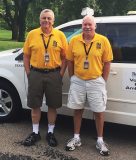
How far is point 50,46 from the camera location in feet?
17.8

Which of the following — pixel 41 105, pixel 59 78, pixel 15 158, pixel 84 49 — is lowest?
pixel 15 158

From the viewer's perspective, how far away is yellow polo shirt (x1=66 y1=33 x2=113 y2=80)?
5215mm

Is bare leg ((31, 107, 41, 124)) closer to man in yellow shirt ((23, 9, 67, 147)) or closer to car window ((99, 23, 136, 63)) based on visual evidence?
man in yellow shirt ((23, 9, 67, 147))

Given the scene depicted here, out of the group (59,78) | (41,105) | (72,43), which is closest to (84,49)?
(72,43)

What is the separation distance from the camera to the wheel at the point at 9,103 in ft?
20.9

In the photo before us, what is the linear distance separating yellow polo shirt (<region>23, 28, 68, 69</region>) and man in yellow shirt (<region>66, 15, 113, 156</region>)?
7.2 inches

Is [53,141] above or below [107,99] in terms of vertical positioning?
below

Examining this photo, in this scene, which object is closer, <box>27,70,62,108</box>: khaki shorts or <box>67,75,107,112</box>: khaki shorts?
<box>67,75,107,112</box>: khaki shorts

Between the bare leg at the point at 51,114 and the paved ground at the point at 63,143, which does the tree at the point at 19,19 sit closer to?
the paved ground at the point at 63,143

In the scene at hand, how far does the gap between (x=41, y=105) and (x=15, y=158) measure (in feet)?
2.83

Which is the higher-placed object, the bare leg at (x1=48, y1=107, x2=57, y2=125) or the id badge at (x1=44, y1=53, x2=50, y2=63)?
the id badge at (x1=44, y1=53, x2=50, y2=63)

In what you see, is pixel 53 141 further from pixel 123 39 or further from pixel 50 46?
pixel 123 39

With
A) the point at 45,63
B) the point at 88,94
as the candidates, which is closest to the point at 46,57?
the point at 45,63

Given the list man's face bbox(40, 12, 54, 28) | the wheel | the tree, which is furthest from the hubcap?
the tree
